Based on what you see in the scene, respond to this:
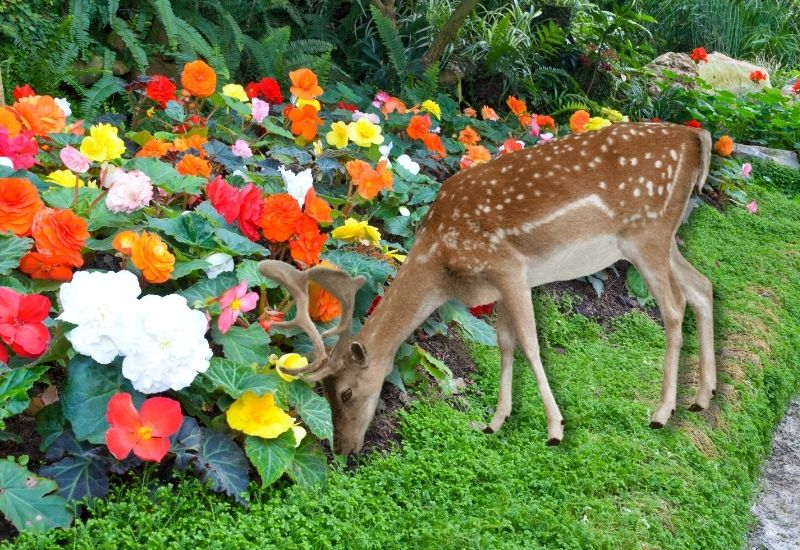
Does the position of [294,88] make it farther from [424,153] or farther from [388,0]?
[388,0]

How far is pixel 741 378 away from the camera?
5.29 meters

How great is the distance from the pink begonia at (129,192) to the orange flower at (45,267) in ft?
0.93

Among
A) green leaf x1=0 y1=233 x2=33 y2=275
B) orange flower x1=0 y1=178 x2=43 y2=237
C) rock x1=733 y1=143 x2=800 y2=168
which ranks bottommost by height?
rock x1=733 y1=143 x2=800 y2=168

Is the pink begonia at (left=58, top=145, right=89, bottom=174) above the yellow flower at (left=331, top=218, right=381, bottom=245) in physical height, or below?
above

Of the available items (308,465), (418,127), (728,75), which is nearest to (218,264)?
(308,465)

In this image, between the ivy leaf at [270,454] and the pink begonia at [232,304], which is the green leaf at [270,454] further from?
the pink begonia at [232,304]

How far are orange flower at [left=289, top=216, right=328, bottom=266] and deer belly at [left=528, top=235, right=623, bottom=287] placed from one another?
2.68 feet

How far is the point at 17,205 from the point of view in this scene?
3.04 m

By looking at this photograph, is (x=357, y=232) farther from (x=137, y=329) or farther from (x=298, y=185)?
(x=137, y=329)

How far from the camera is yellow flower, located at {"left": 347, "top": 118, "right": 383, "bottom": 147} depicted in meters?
4.73

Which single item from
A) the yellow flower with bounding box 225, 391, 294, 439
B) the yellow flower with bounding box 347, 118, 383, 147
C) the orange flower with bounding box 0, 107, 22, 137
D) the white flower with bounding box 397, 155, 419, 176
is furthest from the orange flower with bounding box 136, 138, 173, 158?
the yellow flower with bounding box 225, 391, 294, 439

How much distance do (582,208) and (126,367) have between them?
5.78 ft

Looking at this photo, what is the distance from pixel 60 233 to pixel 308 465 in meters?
1.14

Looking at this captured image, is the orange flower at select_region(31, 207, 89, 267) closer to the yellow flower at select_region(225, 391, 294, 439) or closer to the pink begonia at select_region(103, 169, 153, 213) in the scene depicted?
the pink begonia at select_region(103, 169, 153, 213)
